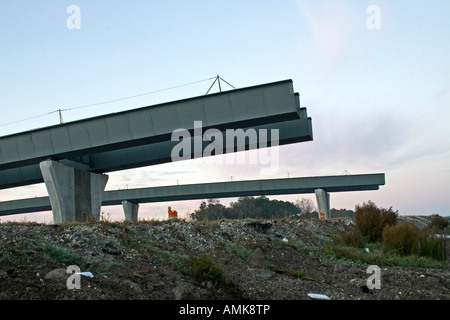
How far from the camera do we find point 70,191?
21953 mm

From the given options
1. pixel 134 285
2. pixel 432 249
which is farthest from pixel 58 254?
pixel 432 249

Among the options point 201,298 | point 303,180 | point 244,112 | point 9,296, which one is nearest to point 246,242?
point 201,298

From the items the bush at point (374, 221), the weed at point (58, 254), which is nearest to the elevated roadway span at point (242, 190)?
the bush at point (374, 221)

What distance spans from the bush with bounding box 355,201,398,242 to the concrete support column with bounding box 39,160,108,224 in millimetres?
12504

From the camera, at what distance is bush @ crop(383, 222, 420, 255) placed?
11.8 metres

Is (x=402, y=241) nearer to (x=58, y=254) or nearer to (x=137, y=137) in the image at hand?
(x=58, y=254)

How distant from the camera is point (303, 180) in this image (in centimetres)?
3953

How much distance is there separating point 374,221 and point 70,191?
1581 centimetres

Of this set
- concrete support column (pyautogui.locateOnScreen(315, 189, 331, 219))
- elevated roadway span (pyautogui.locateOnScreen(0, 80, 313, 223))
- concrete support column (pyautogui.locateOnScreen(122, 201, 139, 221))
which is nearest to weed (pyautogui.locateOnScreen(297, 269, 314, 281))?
elevated roadway span (pyautogui.locateOnScreen(0, 80, 313, 223))

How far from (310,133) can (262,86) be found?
211 inches

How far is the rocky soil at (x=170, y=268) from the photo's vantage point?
18.9 feet

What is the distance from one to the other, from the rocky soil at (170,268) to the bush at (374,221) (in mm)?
4490

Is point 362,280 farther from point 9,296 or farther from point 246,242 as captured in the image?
point 9,296

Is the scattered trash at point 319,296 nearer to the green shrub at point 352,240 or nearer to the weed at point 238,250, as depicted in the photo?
the weed at point 238,250
